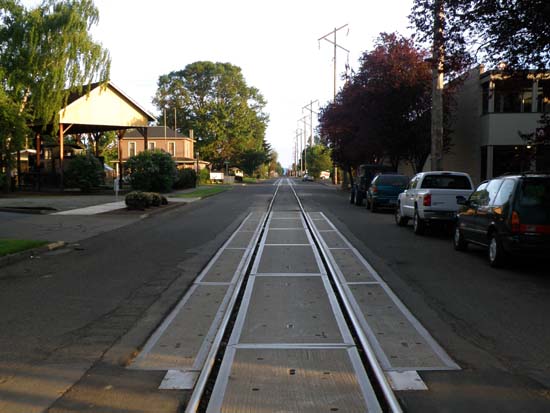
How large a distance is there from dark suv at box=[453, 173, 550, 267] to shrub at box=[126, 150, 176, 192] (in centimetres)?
3140

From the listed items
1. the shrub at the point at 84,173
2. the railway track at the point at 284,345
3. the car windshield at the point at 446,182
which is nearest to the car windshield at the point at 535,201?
the railway track at the point at 284,345

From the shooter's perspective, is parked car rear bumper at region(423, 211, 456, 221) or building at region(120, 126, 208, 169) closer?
parked car rear bumper at region(423, 211, 456, 221)

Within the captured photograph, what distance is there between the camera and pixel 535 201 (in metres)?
10.7

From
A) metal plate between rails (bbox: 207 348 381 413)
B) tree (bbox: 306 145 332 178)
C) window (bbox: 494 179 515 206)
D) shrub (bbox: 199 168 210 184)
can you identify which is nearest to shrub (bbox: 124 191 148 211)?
window (bbox: 494 179 515 206)

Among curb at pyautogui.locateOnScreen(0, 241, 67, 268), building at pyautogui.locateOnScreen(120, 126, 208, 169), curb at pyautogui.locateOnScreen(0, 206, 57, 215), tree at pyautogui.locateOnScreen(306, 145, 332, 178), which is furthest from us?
tree at pyautogui.locateOnScreen(306, 145, 332, 178)

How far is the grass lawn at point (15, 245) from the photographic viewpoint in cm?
1221

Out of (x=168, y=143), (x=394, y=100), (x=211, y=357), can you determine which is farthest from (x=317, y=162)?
(x=211, y=357)

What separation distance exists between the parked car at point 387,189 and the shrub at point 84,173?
22554 millimetres

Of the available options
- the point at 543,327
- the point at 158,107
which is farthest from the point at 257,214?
the point at 158,107

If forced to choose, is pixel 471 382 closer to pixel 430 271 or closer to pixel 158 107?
pixel 430 271

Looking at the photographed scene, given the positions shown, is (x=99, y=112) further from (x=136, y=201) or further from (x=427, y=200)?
(x=427, y=200)

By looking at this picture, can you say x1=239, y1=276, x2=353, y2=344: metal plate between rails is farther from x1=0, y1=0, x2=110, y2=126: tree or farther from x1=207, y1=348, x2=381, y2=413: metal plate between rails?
x1=0, y1=0, x2=110, y2=126: tree

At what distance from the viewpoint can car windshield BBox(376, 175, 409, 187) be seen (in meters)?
26.0

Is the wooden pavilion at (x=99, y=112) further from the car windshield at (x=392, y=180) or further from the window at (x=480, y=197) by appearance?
the window at (x=480, y=197)
